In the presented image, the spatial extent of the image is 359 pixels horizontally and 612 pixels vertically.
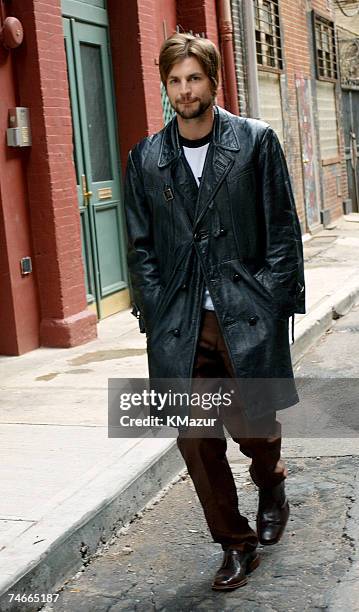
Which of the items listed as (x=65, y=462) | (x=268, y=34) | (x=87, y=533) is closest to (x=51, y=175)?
(x=65, y=462)

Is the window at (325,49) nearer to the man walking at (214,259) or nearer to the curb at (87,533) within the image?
the curb at (87,533)

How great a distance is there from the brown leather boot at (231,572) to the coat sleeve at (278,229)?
3.17 ft

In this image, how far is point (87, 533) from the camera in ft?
14.6

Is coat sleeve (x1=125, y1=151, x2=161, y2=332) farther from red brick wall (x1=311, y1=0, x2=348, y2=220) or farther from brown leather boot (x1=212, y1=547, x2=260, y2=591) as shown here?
red brick wall (x1=311, y1=0, x2=348, y2=220)

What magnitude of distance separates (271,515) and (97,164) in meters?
6.31

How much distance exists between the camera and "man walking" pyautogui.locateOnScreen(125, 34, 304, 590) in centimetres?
→ 381

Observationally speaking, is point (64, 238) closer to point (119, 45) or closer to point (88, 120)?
point (88, 120)

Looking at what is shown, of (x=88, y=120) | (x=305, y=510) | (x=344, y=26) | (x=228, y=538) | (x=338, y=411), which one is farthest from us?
(x=344, y=26)

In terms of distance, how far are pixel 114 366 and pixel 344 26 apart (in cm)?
1879

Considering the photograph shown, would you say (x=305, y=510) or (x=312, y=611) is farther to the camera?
(x=305, y=510)

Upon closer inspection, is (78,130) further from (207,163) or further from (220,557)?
(220,557)

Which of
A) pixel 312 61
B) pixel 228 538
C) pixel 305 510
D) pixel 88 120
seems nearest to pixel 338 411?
pixel 305 510

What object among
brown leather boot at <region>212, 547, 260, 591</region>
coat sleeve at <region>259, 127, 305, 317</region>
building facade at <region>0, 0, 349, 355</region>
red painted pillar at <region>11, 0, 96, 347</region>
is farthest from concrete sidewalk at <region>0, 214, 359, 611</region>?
coat sleeve at <region>259, 127, 305, 317</region>

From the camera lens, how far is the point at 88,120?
9852mm
